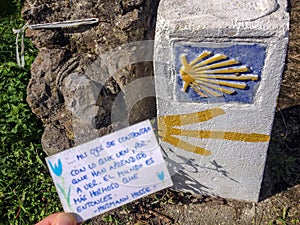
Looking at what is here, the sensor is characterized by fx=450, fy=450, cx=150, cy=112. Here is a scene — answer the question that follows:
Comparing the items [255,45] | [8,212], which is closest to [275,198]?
[255,45]

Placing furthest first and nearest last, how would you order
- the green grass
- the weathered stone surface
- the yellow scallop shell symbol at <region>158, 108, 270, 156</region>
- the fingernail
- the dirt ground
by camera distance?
the green grass < the dirt ground < the weathered stone surface < the yellow scallop shell symbol at <region>158, 108, 270, 156</region> < the fingernail

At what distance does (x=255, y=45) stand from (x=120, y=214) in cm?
109

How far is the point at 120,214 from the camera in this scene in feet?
7.07

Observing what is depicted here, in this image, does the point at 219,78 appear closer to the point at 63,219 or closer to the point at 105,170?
the point at 105,170

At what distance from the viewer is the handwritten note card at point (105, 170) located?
1328 millimetres

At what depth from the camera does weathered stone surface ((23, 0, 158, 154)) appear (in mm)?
1868

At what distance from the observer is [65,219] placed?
129 centimetres

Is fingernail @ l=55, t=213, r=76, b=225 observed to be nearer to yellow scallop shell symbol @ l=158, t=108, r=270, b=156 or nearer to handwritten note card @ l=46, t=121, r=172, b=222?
handwritten note card @ l=46, t=121, r=172, b=222

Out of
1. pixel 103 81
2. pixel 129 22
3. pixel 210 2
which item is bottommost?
pixel 103 81

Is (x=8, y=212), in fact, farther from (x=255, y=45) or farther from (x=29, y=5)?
(x=255, y=45)

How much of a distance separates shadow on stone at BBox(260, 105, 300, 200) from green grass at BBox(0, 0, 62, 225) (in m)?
1.05

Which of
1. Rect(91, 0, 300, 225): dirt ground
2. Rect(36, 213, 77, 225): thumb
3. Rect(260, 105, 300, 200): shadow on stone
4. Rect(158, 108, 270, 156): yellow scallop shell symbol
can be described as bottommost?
Rect(91, 0, 300, 225): dirt ground

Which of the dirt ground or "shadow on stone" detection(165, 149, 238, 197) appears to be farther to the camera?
the dirt ground

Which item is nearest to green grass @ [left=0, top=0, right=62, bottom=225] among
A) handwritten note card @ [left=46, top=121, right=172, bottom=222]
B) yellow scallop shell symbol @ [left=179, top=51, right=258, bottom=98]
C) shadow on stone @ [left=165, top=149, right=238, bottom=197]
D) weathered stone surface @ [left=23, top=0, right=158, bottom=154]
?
weathered stone surface @ [left=23, top=0, right=158, bottom=154]
